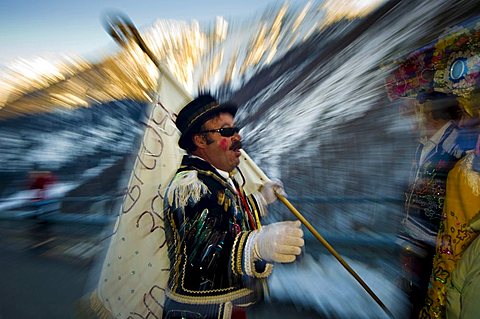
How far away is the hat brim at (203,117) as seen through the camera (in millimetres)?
1257

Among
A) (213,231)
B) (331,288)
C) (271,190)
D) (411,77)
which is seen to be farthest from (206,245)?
(331,288)

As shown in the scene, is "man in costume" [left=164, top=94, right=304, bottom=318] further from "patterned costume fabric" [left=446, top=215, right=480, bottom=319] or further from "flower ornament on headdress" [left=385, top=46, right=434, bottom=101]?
"flower ornament on headdress" [left=385, top=46, right=434, bottom=101]

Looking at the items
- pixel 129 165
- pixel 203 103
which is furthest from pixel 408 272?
pixel 129 165

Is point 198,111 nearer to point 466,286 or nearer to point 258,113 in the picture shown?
point 258,113

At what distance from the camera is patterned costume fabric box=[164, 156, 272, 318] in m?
1.15

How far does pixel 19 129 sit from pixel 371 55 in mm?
1208

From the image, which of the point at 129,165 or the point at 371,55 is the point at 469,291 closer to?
the point at 371,55

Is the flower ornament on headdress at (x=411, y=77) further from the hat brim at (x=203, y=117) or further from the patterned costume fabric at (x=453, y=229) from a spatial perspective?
the hat brim at (x=203, y=117)

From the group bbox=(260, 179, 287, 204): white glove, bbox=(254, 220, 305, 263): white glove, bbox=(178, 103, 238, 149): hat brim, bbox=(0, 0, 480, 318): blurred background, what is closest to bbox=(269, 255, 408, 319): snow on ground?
bbox=(0, 0, 480, 318): blurred background

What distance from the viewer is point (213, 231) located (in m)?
1.15

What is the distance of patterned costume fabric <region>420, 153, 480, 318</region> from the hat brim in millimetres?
719

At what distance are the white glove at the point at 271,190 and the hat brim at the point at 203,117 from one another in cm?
28


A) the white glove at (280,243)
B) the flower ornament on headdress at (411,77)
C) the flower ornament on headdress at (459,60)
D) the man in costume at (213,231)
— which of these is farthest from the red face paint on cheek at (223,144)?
the flower ornament on headdress at (459,60)

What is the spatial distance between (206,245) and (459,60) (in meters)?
0.93
